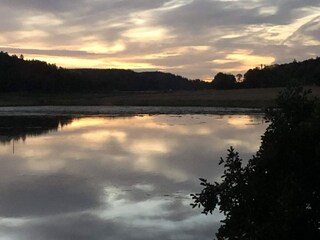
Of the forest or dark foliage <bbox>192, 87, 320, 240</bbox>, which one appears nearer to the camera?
dark foliage <bbox>192, 87, 320, 240</bbox>

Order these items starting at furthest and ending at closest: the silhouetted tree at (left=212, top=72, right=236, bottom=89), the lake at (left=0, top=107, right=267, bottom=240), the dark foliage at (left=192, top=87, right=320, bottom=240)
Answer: the silhouetted tree at (left=212, top=72, right=236, bottom=89) < the lake at (left=0, top=107, right=267, bottom=240) < the dark foliage at (left=192, top=87, right=320, bottom=240)

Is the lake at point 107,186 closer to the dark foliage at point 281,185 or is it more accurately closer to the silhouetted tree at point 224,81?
the dark foliage at point 281,185

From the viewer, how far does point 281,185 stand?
13.2 feet

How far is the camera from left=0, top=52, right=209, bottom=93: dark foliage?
119375 mm

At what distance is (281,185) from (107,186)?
927 cm

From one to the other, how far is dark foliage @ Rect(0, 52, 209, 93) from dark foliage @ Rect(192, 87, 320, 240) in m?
113

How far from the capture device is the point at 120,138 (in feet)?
83.8

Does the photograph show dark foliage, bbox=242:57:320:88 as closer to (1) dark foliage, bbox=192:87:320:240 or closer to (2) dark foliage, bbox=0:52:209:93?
(2) dark foliage, bbox=0:52:209:93

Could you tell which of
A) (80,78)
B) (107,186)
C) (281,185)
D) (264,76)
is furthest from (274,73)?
(281,185)

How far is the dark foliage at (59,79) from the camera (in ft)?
392

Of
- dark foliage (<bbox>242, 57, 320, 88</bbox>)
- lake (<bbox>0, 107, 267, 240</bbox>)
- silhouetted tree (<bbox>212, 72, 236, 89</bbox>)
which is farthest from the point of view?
silhouetted tree (<bbox>212, 72, 236, 89</bbox>)

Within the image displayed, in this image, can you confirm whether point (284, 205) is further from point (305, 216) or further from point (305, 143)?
point (305, 143)

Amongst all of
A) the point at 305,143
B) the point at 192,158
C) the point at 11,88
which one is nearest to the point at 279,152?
the point at 305,143

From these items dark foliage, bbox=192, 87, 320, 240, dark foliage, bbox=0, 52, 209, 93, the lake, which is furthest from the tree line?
dark foliage, bbox=192, 87, 320, 240
